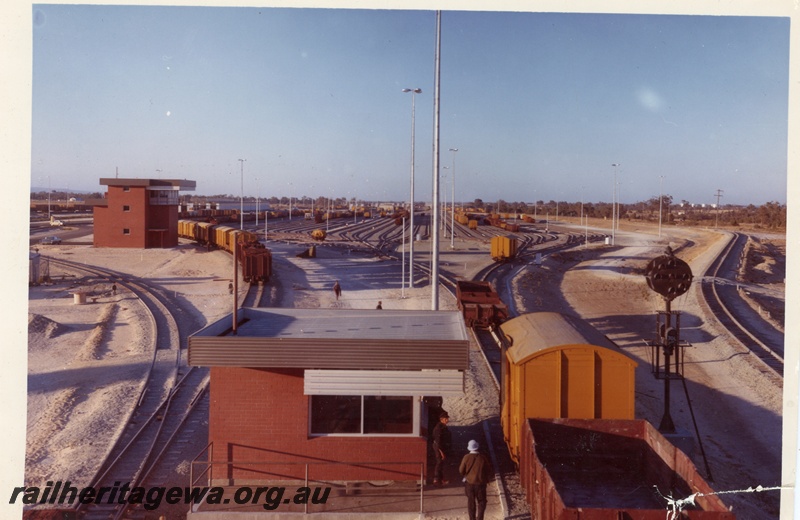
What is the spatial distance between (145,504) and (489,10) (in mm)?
10049

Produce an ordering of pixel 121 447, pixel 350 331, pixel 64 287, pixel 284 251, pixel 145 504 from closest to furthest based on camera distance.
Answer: pixel 145 504 → pixel 350 331 → pixel 121 447 → pixel 64 287 → pixel 284 251

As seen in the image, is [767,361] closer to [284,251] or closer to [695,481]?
[695,481]

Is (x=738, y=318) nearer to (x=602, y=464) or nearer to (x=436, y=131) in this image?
(x=436, y=131)

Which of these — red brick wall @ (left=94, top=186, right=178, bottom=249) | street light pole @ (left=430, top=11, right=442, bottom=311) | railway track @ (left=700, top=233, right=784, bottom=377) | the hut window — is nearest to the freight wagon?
red brick wall @ (left=94, top=186, right=178, bottom=249)

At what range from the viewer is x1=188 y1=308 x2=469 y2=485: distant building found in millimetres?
9805

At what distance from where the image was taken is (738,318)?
27.9 meters

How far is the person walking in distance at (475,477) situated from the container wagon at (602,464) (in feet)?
2.38

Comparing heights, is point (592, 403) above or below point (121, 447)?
above

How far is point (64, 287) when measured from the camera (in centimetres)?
3444

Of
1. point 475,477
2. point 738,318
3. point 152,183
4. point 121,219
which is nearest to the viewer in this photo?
point 475,477

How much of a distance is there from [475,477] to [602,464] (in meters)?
2.47

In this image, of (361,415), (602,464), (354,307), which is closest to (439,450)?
(361,415)

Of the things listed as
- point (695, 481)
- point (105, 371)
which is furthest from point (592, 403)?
point (105, 371)

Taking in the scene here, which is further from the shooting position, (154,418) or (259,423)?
(154,418)
